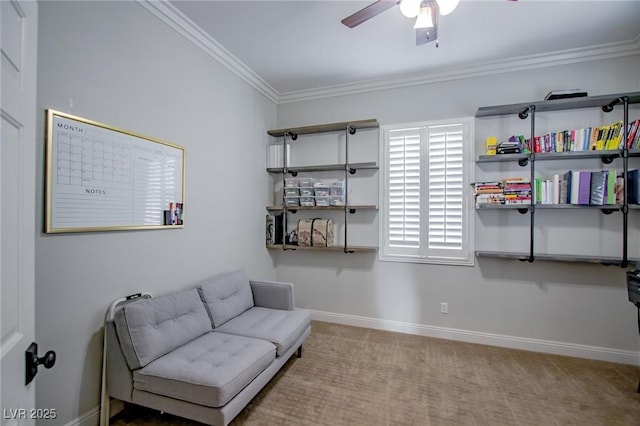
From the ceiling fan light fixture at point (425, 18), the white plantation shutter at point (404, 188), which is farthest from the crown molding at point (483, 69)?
the ceiling fan light fixture at point (425, 18)

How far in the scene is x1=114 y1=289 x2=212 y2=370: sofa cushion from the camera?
5.85 feet

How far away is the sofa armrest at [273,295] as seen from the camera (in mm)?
2912

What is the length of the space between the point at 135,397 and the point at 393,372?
1951mm

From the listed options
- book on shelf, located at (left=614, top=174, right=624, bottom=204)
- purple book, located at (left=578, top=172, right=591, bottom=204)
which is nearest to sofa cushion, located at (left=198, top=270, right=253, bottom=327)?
purple book, located at (left=578, top=172, right=591, bottom=204)

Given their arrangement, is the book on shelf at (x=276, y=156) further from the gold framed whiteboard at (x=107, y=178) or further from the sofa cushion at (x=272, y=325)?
the sofa cushion at (x=272, y=325)

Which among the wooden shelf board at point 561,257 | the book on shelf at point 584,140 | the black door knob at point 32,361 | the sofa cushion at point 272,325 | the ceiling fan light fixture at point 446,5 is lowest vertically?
the sofa cushion at point 272,325

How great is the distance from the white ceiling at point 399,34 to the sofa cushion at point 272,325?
2569 millimetres

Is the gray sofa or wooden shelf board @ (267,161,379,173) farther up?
wooden shelf board @ (267,161,379,173)

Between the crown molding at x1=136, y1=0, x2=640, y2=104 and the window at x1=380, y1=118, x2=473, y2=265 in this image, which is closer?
the crown molding at x1=136, y1=0, x2=640, y2=104

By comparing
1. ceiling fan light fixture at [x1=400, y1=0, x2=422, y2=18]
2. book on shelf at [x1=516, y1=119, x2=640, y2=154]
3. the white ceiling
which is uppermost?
the white ceiling

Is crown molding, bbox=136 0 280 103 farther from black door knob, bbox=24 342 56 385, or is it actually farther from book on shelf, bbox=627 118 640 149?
book on shelf, bbox=627 118 640 149

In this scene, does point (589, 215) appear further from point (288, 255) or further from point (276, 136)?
point (276, 136)

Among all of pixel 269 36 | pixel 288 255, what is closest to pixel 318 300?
pixel 288 255

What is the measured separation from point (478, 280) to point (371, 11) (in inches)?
109
